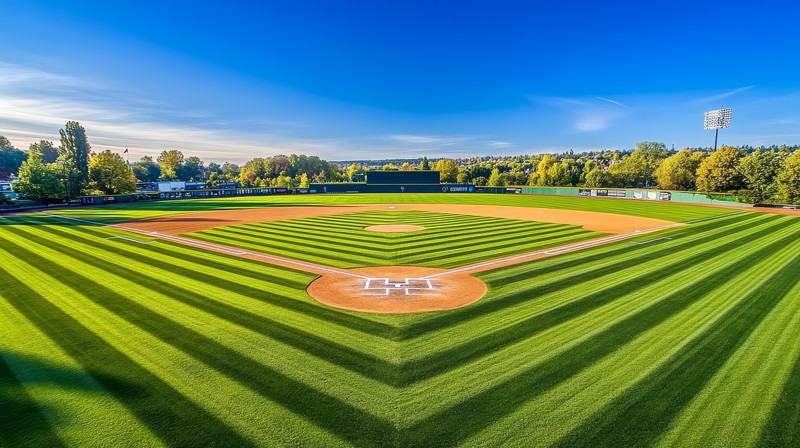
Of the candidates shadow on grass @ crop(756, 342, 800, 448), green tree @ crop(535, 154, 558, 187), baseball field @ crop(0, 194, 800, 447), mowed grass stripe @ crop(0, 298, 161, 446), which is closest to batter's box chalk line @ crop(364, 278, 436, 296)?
baseball field @ crop(0, 194, 800, 447)

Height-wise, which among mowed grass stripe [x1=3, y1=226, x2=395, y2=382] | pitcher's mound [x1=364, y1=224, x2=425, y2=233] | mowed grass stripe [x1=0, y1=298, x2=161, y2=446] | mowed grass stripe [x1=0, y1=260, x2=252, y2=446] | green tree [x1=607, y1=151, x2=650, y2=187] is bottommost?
mowed grass stripe [x1=0, y1=298, x2=161, y2=446]

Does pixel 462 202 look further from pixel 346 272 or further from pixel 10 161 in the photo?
pixel 10 161

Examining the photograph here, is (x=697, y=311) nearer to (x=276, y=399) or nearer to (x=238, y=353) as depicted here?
(x=276, y=399)

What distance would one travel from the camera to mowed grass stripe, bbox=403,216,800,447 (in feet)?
17.3

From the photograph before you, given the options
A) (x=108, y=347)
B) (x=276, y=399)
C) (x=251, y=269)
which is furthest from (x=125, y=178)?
(x=276, y=399)

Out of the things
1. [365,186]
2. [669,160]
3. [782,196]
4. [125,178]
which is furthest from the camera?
[365,186]

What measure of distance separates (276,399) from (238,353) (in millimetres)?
2140

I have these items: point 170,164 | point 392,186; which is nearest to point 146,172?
point 170,164

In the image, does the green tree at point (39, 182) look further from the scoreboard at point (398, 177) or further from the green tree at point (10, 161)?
the green tree at point (10, 161)

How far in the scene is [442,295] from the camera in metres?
11.7

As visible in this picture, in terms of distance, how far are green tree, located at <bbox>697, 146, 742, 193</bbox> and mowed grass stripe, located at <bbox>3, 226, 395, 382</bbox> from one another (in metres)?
69.0

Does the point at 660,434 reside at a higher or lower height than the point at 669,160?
lower

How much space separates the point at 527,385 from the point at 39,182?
69996 mm

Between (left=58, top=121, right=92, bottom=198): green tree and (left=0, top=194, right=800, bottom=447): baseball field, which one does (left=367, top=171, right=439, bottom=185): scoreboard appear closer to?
(left=58, top=121, right=92, bottom=198): green tree
